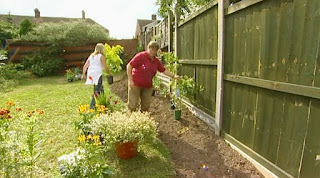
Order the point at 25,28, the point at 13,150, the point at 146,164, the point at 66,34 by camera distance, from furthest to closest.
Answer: the point at 25,28
the point at 66,34
the point at 146,164
the point at 13,150

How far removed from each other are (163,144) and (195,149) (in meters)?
0.49

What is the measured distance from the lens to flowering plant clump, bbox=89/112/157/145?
259 cm

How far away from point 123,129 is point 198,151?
1.14 m

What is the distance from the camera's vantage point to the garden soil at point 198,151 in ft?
8.25

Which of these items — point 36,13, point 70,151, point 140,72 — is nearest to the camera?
point 70,151

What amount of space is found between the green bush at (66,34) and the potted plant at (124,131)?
11695mm

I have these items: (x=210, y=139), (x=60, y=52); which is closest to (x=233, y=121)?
(x=210, y=139)

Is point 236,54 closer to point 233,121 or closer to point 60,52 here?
point 233,121

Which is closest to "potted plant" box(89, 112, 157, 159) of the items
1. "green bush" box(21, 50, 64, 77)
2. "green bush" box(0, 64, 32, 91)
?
"green bush" box(0, 64, 32, 91)

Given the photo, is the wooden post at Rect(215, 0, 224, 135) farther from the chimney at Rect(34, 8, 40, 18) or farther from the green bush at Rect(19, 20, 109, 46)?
the chimney at Rect(34, 8, 40, 18)

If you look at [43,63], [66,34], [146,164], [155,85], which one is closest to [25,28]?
[66,34]

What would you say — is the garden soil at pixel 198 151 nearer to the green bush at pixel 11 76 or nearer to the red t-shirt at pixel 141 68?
the red t-shirt at pixel 141 68

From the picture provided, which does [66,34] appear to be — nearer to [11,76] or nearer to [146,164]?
[11,76]

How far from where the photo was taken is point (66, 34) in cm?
1296
